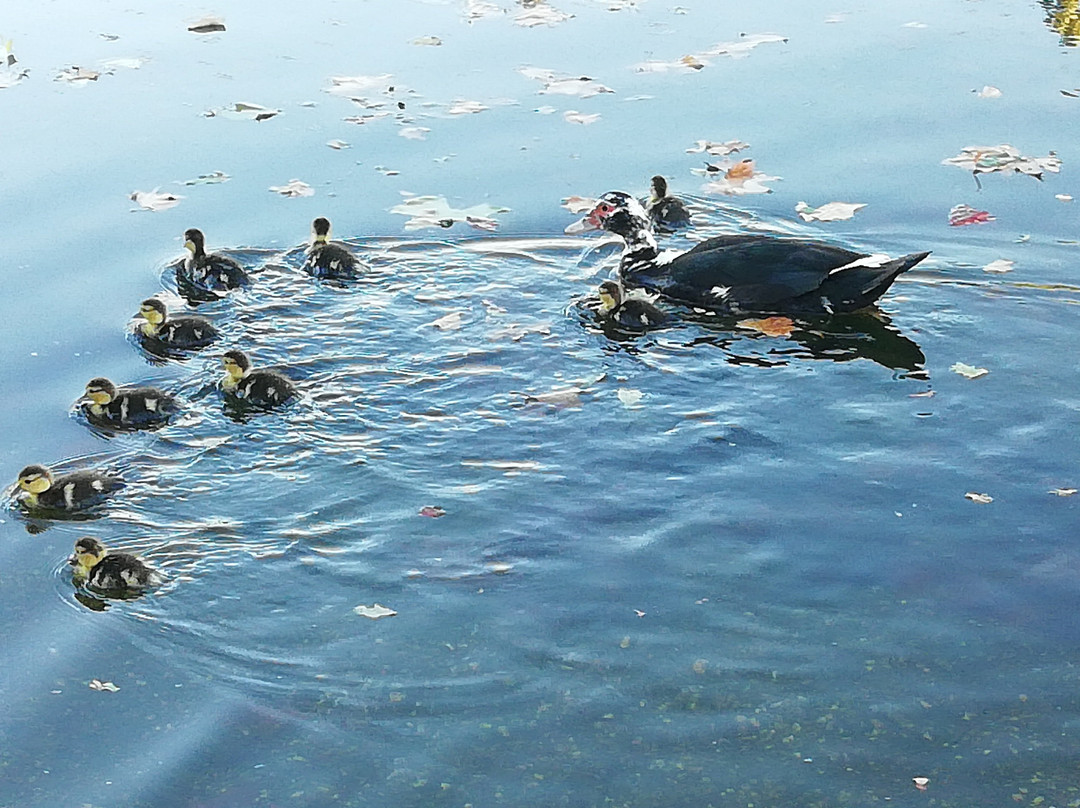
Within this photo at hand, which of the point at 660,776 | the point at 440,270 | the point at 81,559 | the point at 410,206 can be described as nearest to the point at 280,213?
the point at 410,206

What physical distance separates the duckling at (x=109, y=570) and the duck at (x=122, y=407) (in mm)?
1186

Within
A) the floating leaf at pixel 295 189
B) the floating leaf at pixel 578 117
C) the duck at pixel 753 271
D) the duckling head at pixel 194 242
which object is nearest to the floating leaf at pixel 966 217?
the duck at pixel 753 271

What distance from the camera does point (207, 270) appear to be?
8289 millimetres

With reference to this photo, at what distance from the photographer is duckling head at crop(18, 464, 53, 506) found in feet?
20.3

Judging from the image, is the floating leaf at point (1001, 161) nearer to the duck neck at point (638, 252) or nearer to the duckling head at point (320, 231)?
the duck neck at point (638, 252)

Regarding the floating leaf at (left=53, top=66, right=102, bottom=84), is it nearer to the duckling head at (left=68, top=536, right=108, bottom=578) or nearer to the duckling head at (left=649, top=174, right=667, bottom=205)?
the duckling head at (left=649, top=174, right=667, bottom=205)

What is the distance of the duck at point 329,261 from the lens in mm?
8297

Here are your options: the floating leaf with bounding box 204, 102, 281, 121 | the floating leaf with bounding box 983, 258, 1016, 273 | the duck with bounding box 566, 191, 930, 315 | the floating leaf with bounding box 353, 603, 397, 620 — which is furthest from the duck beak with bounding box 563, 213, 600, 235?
the floating leaf with bounding box 353, 603, 397, 620

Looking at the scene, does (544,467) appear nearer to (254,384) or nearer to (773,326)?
(254,384)

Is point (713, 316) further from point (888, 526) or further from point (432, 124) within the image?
point (432, 124)

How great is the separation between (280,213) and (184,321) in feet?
5.94

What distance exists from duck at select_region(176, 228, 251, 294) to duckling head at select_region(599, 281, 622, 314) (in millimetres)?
2238

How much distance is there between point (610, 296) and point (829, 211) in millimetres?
1978

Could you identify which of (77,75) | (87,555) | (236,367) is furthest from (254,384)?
(77,75)
